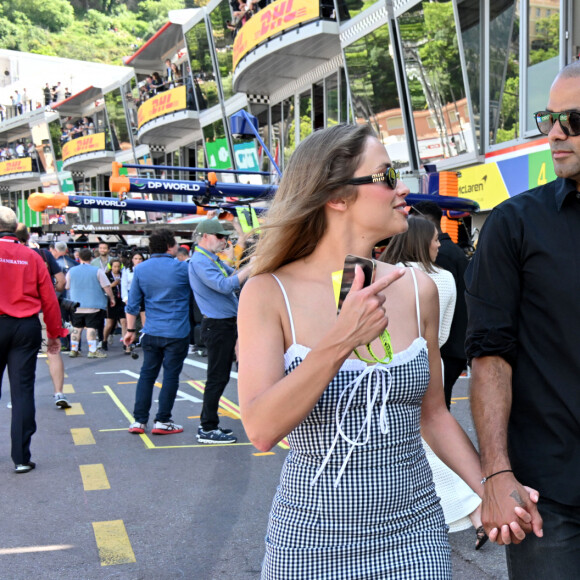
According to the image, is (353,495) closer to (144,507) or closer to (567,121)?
(567,121)

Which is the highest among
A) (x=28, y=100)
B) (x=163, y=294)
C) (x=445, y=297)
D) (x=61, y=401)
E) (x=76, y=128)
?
(x=28, y=100)

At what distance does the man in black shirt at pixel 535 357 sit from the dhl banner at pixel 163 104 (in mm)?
31225

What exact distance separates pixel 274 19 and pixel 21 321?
55.2ft

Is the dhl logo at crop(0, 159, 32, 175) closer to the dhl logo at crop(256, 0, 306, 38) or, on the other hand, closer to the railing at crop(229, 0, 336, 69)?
the railing at crop(229, 0, 336, 69)

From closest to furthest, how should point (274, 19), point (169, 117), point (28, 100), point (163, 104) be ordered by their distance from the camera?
1. point (274, 19)
2. point (169, 117)
3. point (163, 104)
4. point (28, 100)

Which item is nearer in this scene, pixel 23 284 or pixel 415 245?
pixel 415 245

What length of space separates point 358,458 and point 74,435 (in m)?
5.92

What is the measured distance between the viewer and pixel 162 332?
7512mm

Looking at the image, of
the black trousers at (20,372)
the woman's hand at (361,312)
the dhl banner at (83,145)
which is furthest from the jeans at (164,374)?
the dhl banner at (83,145)

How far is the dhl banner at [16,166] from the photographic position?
56.0 metres

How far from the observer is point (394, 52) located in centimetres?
1825

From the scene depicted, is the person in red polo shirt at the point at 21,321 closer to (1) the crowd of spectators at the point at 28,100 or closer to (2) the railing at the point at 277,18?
(2) the railing at the point at 277,18

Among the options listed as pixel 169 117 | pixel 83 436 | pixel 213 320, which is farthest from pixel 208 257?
pixel 169 117

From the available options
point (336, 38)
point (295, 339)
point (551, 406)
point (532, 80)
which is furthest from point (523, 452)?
point (336, 38)
